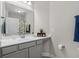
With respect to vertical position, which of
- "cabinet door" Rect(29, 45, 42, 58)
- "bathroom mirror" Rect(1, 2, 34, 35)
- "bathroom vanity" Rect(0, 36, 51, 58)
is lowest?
"cabinet door" Rect(29, 45, 42, 58)

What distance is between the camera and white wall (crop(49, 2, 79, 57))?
3.24 meters

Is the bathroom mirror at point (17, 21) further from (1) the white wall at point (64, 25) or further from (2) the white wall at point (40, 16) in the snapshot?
(1) the white wall at point (64, 25)

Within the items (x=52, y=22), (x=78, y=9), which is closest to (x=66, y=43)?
(x=52, y=22)

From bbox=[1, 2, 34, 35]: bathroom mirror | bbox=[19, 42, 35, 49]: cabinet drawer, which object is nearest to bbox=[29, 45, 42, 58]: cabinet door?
bbox=[19, 42, 35, 49]: cabinet drawer

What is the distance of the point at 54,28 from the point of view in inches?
139

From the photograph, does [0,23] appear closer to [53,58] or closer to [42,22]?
[42,22]

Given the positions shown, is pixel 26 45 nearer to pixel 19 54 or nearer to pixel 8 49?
pixel 19 54

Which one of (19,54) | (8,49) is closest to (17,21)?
(19,54)

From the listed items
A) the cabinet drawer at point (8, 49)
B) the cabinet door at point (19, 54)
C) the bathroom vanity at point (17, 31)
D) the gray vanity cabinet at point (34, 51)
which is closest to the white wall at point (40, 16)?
the bathroom vanity at point (17, 31)

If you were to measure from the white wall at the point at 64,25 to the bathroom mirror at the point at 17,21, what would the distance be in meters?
0.65

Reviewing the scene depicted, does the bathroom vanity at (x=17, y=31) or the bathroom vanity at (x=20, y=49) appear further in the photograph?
the bathroom vanity at (x=17, y=31)

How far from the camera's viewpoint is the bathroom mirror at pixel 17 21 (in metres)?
2.78

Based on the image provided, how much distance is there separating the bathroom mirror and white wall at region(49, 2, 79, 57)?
0.65 metres

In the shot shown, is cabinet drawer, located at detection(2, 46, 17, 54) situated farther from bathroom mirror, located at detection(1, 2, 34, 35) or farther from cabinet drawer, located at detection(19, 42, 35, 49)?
bathroom mirror, located at detection(1, 2, 34, 35)
